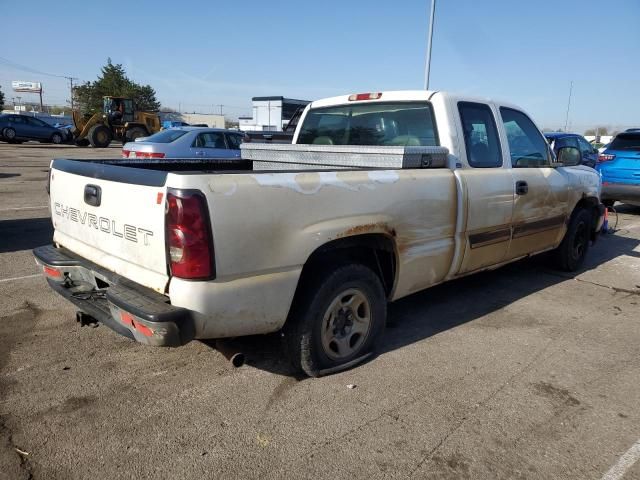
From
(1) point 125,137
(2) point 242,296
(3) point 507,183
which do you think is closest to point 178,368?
(2) point 242,296

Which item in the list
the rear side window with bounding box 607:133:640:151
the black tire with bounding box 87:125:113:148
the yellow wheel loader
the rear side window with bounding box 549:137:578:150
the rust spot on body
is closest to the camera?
the rust spot on body

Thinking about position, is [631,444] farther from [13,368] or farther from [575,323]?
[13,368]

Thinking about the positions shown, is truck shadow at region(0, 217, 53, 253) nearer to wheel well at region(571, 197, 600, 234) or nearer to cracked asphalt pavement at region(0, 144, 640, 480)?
cracked asphalt pavement at region(0, 144, 640, 480)

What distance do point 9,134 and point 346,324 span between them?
3100cm

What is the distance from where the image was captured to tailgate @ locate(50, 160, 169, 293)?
261 cm

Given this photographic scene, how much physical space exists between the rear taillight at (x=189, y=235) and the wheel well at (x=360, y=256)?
0.74 m

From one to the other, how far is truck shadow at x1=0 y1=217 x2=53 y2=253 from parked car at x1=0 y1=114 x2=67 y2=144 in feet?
80.1

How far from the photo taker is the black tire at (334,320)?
3.08m

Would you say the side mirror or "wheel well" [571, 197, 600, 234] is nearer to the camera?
the side mirror

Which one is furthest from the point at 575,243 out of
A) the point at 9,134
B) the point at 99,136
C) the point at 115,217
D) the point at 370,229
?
the point at 9,134

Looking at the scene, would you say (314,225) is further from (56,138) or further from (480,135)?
(56,138)

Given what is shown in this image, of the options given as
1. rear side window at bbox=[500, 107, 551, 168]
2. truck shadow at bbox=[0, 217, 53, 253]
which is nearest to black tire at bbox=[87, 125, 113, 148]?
truck shadow at bbox=[0, 217, 53, 253]

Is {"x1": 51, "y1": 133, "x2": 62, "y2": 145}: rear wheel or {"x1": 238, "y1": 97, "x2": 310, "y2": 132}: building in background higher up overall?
{"x1": 238, "y1": 97, "x2": 310, "y2": 132}: building in background

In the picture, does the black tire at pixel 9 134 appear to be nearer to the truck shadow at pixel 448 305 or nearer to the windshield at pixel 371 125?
the windshield at pixel 371 125
